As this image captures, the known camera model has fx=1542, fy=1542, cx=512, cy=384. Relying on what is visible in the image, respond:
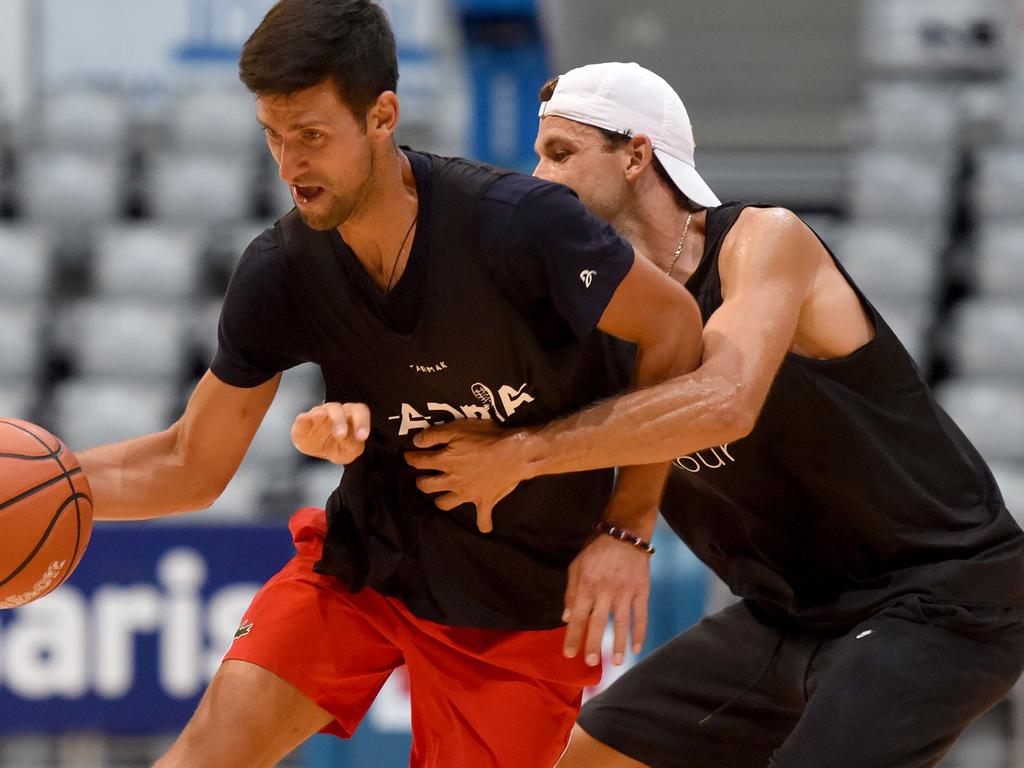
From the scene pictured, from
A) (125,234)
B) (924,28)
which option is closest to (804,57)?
(924,28)

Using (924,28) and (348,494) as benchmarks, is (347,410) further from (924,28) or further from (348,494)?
(924,28)

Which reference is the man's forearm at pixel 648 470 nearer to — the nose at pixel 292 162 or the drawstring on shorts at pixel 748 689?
the drawstring on shorts at pixel 748 689

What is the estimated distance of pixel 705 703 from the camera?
3691 mm

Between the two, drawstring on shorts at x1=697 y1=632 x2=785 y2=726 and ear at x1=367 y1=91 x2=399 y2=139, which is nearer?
ear at x1=367 y1=91 x2=399 y2=139

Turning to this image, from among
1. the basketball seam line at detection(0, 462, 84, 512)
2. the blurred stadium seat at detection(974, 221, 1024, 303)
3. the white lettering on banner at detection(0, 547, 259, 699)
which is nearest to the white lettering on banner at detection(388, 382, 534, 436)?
the basketball seam line at detection(0, 462, 84, 512)

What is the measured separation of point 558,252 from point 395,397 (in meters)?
0.49

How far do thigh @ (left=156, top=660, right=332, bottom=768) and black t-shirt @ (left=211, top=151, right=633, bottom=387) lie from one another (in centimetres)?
70

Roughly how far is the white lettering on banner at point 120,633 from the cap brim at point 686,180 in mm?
2691

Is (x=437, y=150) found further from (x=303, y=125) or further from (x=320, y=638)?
(x=303, y=125)

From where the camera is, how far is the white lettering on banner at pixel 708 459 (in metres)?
3.38

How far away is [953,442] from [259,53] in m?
1.69

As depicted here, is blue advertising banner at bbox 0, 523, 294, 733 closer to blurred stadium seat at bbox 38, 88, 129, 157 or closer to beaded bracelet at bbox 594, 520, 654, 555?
beaded bracelet at bbox 594, 520, 654, 555

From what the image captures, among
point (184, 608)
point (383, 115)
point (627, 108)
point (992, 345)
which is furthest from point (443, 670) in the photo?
point (992, 345)

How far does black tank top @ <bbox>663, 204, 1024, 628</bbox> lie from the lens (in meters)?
3.27
